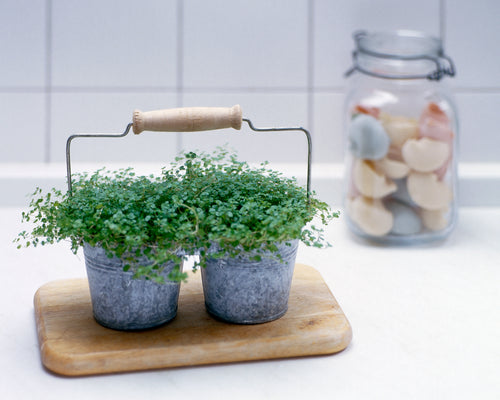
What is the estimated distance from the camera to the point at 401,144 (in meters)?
0.87

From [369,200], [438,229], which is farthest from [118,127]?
[438,229]

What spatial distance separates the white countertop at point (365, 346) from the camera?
47cm

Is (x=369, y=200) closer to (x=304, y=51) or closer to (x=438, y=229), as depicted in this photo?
(x=438, y=229)

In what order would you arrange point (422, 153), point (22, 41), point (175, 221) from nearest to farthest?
point (175, 221), point (422, 153), point (22, 41)

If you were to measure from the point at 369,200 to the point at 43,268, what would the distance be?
1.73ft

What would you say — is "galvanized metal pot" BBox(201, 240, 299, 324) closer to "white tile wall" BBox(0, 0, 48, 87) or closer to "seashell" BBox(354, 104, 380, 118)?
"seashell" BBox(354, 104, 380, 118)

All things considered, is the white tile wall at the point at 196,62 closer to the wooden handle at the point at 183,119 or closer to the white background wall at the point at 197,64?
the white background wall at the point at 197,64

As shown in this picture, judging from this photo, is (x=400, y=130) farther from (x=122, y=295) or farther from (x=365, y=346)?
(x=122, y=295)

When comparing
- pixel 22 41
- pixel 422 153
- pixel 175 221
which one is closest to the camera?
pixel 175 221

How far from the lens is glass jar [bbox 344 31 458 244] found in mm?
877

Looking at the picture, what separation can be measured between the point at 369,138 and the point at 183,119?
407mm

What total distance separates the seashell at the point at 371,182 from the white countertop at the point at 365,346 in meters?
0.10

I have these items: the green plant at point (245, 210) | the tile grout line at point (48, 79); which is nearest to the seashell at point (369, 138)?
the green plant at point (245, 210)

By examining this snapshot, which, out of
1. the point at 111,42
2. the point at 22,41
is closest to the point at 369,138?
the point at 111,42
